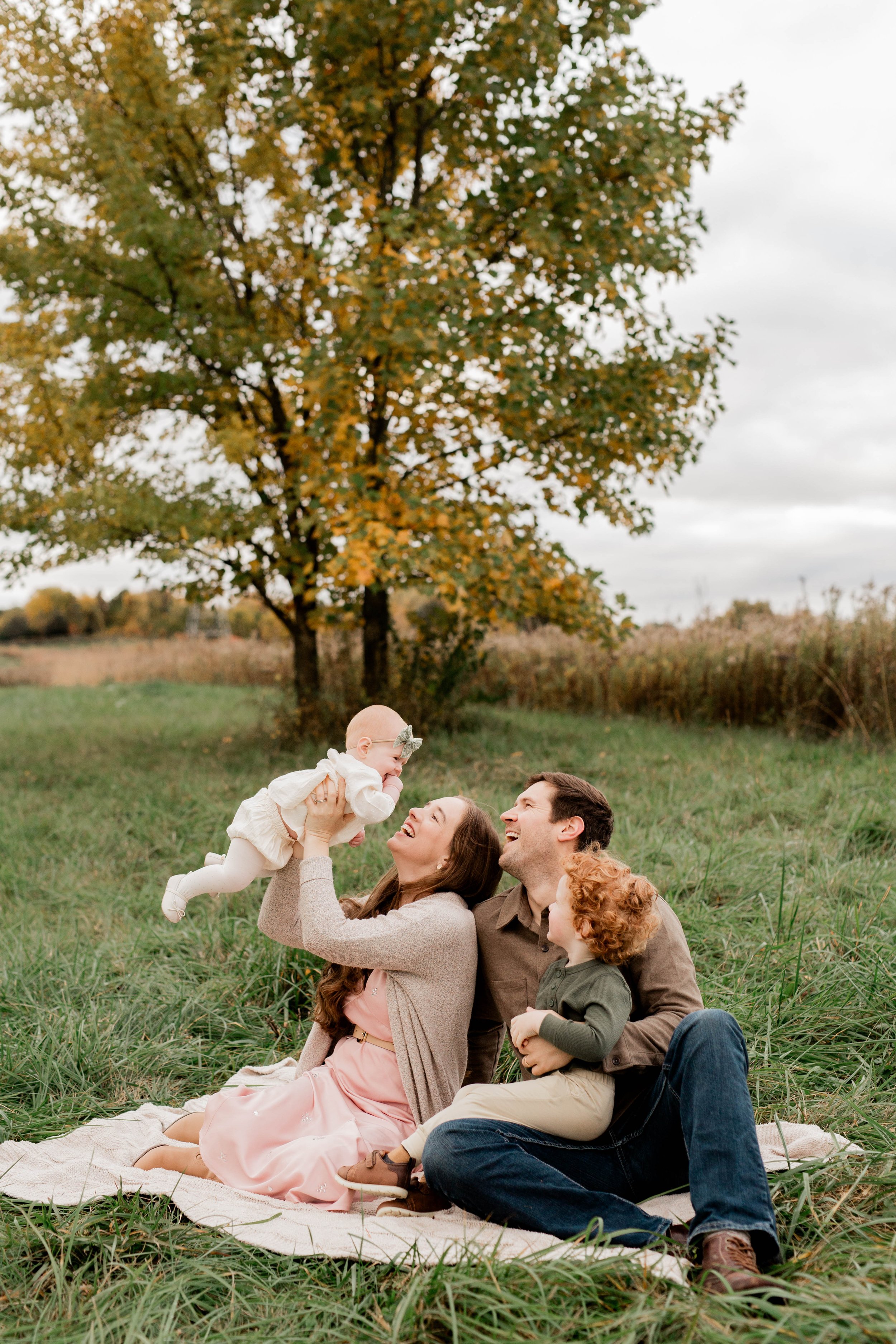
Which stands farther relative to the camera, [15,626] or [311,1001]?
[15,626]

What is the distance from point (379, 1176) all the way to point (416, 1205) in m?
0.13

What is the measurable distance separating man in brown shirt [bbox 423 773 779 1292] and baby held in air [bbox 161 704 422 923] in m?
0.34

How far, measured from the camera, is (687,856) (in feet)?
15.0

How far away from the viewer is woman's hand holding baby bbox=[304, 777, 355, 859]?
2.40 m

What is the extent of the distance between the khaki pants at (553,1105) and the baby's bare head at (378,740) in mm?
819

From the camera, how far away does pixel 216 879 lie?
244 centimetres

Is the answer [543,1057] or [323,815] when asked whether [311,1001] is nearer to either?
[323,815]

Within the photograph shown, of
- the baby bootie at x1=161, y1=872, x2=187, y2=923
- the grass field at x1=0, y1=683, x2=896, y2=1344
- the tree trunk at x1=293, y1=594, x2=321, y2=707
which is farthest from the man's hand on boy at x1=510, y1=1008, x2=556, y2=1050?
the tree trunk at x1=293, y1=594, x2=321, y2=707

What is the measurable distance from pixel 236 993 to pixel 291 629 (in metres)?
5.03

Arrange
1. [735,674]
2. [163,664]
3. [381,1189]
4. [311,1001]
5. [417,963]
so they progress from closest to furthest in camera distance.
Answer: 1. [381,1189]
2. [417,963]
3. [311,1001]
4. [735,674]
5. [163,664]

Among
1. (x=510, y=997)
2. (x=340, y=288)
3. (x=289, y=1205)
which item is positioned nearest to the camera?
(x=289, y=1205)

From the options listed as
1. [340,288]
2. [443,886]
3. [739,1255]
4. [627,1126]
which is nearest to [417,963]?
[443,886]

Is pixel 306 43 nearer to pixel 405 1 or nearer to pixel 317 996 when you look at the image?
pixel 405 1

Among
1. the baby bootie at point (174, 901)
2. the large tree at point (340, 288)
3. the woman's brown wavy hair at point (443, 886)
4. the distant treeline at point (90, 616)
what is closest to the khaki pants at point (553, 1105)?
the woman's brown wavy hair at point (443, 886)
